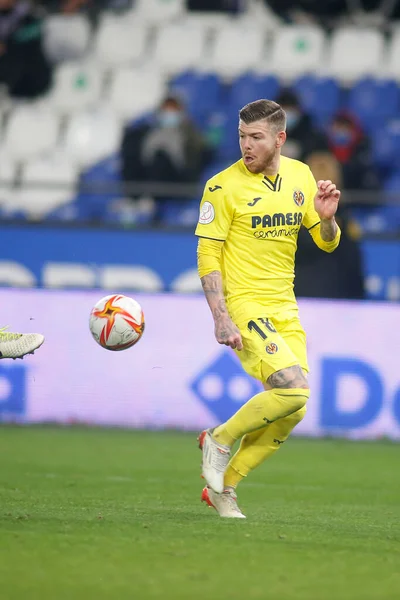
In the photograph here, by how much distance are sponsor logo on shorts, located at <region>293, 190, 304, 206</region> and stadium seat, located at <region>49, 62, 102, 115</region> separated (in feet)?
39.7

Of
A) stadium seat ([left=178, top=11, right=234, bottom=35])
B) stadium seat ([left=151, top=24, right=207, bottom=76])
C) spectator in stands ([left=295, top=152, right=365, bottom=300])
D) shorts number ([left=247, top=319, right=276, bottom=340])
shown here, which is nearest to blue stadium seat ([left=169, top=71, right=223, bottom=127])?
stadium seat ([left=151, top=24, right=207, bottom=76])

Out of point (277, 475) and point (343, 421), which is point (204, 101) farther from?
point (277, 475)

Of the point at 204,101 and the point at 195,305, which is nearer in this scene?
the point at 195,305

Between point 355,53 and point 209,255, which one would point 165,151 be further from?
point 209,255

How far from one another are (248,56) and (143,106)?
1.85m

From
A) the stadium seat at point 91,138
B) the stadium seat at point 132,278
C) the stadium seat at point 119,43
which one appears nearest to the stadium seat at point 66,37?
the stadium seat at point 119,43

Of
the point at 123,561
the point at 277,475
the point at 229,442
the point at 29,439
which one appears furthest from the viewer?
the point at 29,439

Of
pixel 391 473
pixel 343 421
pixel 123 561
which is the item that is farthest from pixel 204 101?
pixel 123 561

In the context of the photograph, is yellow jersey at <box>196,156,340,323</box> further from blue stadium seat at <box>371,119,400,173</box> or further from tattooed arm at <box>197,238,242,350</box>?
blue stadium seat at <box>371,119,400,173</box>

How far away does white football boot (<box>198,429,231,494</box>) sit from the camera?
6.71 meters

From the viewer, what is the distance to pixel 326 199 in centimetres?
655

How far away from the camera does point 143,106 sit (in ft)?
59.6

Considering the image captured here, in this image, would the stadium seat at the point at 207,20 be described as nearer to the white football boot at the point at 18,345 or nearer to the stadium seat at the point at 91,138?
the stadium seat at the point at 91,138

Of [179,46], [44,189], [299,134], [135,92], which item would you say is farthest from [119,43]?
[299,134]
